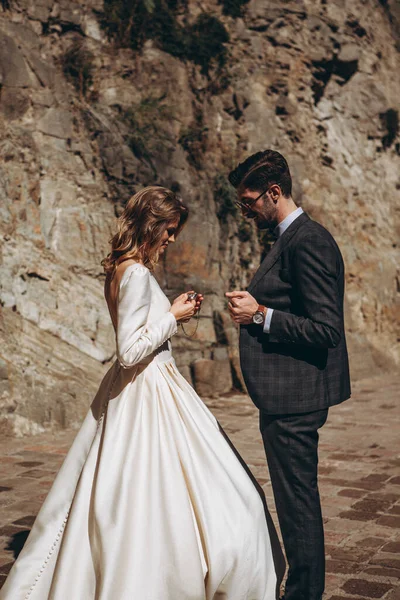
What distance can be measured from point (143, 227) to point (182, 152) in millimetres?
7923

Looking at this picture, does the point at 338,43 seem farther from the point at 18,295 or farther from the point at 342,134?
the point at 18,295

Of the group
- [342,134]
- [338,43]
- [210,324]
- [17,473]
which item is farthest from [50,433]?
[338,43]

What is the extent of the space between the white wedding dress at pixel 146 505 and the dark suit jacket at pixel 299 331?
0.36 meters

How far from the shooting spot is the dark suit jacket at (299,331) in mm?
3143

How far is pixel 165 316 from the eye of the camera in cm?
350

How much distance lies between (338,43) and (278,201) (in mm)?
11571

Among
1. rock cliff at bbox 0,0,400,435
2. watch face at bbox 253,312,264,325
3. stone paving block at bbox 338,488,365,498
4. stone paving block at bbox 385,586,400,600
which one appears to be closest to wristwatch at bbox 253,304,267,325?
watch face at bbox 253,312,264,325

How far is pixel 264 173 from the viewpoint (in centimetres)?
332

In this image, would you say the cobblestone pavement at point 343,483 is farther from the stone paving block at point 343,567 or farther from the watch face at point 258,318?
the watch face at point 258,318

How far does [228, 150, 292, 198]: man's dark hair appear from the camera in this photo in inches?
131

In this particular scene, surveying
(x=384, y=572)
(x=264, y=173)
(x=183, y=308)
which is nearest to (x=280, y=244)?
(x=264, y=173)

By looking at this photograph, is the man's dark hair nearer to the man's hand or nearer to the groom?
the groom

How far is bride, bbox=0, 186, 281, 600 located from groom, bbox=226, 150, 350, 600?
21cm

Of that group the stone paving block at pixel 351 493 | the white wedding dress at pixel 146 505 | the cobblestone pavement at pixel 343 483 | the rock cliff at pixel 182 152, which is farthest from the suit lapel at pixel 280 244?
the rock cliff at pixel 182 152
